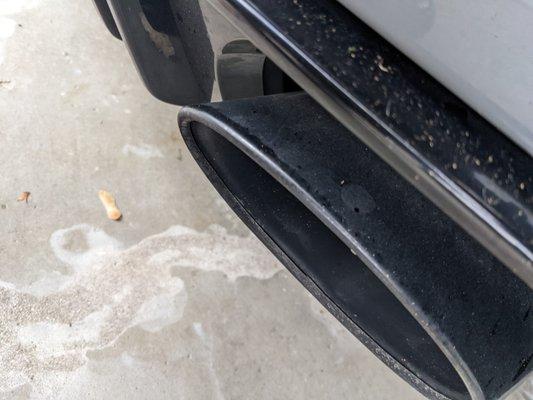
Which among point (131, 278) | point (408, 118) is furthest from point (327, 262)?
point (131, 278)

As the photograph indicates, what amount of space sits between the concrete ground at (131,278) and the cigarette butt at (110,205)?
2cm

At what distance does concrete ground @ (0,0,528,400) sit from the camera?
4.54ft

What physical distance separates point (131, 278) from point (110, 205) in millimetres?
219

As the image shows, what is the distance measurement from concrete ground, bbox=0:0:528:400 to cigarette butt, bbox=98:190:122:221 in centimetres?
2

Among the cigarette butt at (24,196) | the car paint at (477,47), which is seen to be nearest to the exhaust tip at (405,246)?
the car paint at (477,47)

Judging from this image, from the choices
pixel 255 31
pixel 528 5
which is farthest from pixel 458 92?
→ pixel 255 31

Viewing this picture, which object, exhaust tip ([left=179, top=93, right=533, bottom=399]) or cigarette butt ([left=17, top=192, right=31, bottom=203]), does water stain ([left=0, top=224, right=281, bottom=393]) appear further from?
exhaust tip ([left=179, top=93, right=533, bottom=399])

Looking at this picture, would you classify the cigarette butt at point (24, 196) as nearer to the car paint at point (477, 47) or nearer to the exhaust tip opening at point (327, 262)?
the exhaust tip opening at point (327, 262)

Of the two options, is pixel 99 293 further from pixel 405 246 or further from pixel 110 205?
pixel 405 246

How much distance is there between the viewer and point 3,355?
1.39 metres

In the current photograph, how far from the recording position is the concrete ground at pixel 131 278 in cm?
138

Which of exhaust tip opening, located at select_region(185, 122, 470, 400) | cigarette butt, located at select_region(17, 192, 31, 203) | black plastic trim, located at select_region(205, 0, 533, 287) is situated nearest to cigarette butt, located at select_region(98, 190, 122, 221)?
cigarette butt, located at select_region(17, 192, 31, 203)

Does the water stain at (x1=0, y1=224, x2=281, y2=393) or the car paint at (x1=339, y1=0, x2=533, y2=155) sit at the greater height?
the car paint at (x1=339, y1=0, x2=533, y2=155)

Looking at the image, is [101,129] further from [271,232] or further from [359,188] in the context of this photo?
[359,188]
